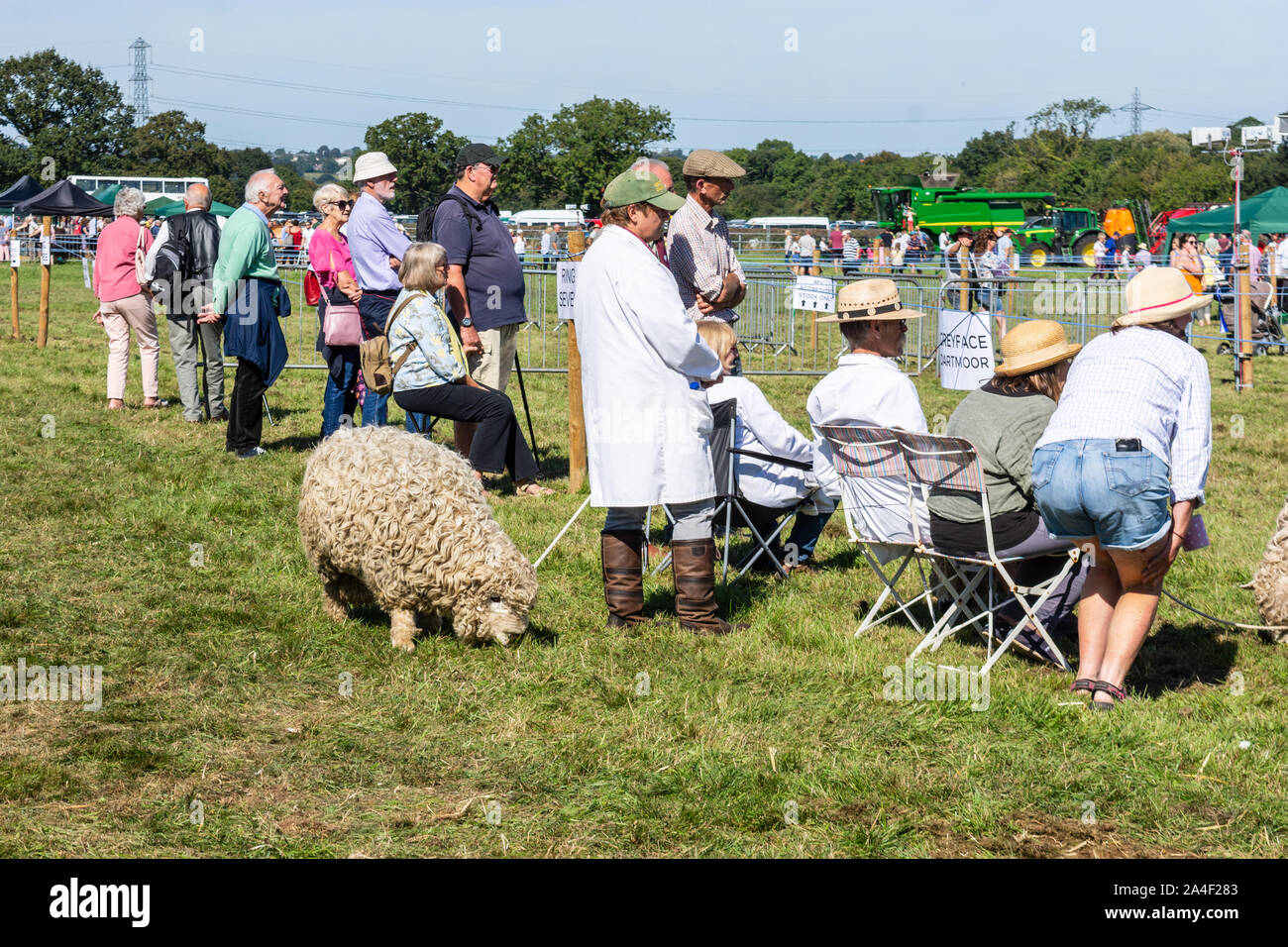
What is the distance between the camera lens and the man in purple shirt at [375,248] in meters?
8.85

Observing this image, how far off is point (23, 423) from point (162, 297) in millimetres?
1641

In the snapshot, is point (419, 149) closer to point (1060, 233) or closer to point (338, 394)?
point (1060, 233)

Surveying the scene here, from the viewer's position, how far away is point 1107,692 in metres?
4.99

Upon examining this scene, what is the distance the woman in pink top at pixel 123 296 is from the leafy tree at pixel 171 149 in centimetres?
8439

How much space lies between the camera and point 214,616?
6141 millimetres

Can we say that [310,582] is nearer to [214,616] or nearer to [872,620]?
[214,616]

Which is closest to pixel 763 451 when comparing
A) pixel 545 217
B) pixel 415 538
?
pixel 415 538

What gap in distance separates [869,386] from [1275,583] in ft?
6.98

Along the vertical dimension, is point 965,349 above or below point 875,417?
above

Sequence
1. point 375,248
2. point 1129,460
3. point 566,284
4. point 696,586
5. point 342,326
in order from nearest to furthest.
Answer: point 1129,460 < point 696,586 < point 375,248 < point 342,326 < point 566,284

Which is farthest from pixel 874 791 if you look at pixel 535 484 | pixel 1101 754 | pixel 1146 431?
pixel 535 484

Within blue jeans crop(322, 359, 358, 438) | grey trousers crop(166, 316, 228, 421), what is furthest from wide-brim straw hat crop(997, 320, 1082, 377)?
grey trousers crop(166, 316, 228, 421)

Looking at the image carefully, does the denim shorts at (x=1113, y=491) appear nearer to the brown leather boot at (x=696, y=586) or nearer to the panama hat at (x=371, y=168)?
the brown leather boot at (x=696, y=586)

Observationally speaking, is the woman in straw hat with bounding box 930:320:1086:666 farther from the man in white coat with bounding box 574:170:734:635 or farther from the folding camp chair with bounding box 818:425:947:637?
the man in white coat with bounding box 574:170:734:635
